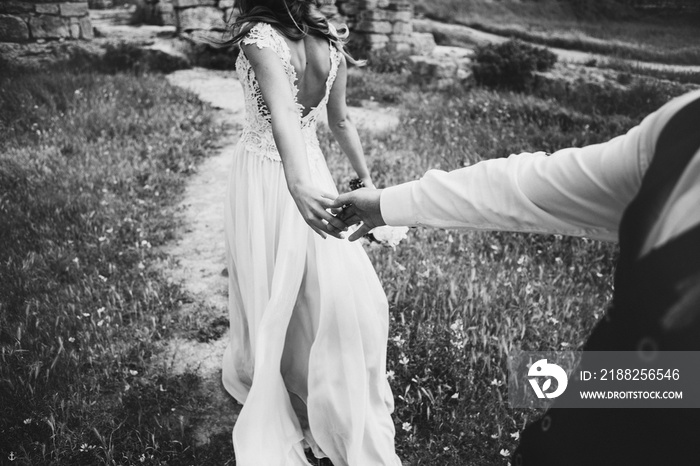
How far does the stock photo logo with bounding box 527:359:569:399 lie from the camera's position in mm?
3297

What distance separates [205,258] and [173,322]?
982 millimetres

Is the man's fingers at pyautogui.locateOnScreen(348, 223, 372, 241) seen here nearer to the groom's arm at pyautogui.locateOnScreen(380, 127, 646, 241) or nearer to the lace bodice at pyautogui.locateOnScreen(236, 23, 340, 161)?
the groom's arm at pyautogui.locateOnScreen(380, 127, 646, 241)

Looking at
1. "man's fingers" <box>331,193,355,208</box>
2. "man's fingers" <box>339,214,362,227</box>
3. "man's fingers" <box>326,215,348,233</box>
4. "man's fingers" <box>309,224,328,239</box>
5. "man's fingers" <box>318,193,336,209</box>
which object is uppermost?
"man's fingers" <box>331,193,355,208</box>

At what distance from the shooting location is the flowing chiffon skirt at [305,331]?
271 cm

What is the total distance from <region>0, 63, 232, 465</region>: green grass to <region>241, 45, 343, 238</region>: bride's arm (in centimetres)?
145

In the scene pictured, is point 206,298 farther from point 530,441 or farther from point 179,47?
point 179,47

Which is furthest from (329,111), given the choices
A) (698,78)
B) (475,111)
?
(698,78)

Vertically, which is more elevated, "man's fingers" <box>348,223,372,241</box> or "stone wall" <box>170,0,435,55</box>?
"stone wall" <box>170,0,435,55</box>

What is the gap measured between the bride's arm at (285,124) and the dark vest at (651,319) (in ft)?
4.52

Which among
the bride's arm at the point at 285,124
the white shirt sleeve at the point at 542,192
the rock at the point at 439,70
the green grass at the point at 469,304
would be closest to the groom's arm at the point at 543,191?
the white shirt sleeve at the point at 542,192

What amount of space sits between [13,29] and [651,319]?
10079mm

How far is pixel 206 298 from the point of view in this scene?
430 centimetres

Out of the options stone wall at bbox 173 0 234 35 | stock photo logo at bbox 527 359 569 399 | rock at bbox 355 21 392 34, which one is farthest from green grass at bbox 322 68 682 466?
stone wall at bbox 173 0 234 35

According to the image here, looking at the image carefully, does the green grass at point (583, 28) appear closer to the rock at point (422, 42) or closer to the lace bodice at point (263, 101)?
the rock at point (422, 42)
